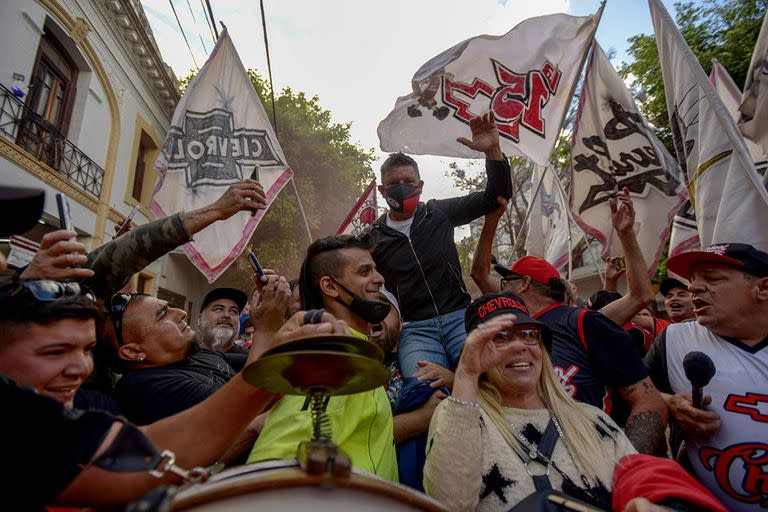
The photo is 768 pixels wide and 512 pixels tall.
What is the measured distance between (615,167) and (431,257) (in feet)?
8.19

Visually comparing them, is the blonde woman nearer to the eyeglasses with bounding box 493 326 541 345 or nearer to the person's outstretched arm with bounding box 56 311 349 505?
the eyeglasses with bounding box 493 326 541 345

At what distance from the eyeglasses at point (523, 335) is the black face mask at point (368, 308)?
1.89ft

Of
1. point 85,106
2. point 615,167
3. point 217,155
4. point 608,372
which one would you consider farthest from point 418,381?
point 85,106

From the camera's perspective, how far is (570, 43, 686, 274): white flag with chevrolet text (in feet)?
14.5

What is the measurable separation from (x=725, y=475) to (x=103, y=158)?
13930mm

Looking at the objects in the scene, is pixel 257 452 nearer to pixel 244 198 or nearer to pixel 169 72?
pixel 244 198

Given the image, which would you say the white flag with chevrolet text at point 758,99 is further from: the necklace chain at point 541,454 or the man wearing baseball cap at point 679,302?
the necklace chain at point 541,454

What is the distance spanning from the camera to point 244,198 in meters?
2.88

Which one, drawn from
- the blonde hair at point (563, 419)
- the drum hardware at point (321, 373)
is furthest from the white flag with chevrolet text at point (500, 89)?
the drum hardware at point (321, 373)

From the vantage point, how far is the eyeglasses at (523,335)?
2236 mm

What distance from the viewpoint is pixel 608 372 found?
8.56ft

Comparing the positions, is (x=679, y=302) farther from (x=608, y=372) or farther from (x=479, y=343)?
(x=479, y=343)

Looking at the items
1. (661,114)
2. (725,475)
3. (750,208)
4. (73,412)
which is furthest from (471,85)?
(661,114)

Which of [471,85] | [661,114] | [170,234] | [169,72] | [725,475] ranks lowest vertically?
[725,475]
